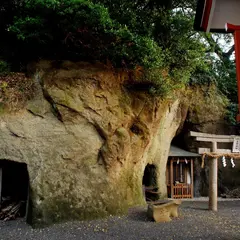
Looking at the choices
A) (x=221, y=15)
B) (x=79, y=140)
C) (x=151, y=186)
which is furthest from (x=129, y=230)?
(x=151, y=186)

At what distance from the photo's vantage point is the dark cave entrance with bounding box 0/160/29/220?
412 inches

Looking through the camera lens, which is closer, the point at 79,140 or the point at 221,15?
the point at 221,15

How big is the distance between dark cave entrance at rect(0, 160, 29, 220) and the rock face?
1.73 metres

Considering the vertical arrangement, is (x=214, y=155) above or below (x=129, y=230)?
above

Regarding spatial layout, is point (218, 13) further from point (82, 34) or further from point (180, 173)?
point (180, 173)

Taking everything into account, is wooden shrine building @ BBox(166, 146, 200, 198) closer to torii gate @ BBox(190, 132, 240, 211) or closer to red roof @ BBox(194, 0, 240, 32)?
torii gate @ BBox(190, 132, 240, 211)

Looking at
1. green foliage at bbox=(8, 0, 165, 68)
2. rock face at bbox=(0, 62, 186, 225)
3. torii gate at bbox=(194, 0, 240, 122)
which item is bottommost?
rock face at bbox=(0, 62, 186, 225)

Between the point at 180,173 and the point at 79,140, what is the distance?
9242 millimetres

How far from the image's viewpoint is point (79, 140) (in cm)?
965

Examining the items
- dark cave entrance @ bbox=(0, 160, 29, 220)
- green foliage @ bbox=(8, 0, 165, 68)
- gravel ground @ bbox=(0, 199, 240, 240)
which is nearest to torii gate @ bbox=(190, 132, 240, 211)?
gravel ground @ bbox=(0, 199, 240, 240)

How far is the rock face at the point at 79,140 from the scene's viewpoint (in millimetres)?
9086

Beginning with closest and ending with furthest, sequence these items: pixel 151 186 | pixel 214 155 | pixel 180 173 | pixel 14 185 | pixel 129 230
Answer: pixel 129 230
pixel 14 185
pixel 214 155
pixel 151 186
pixel 180 173

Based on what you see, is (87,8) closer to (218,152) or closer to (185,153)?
(218,152)

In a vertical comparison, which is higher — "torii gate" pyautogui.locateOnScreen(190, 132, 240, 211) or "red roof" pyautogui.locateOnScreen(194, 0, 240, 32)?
"red roof" pyautogui.locateOnScreen(194, 0, 240, 32)
